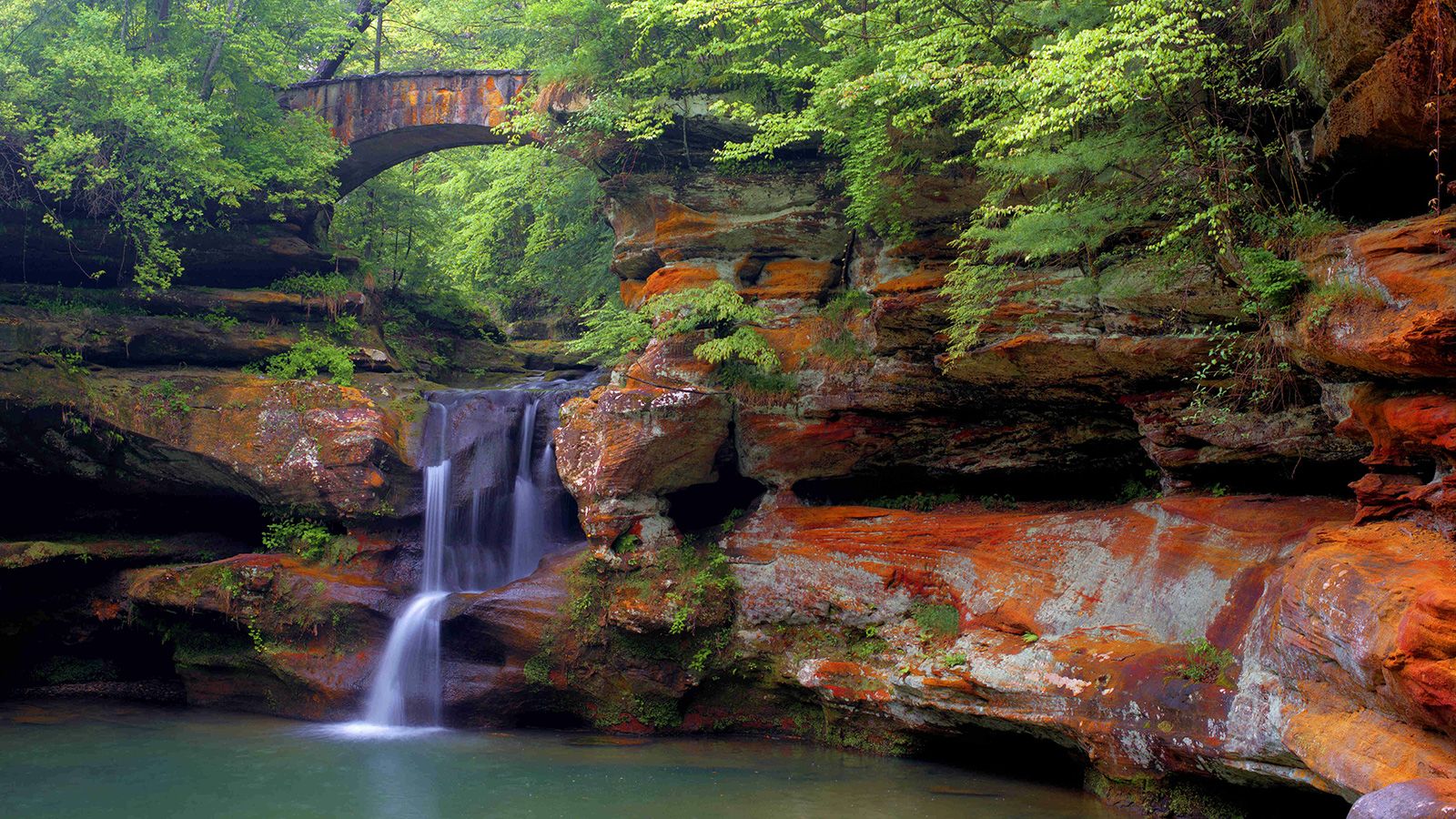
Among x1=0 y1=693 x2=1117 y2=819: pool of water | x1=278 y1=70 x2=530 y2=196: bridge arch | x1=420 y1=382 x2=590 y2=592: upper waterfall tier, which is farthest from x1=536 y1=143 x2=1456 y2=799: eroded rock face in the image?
x1=278 y1=70 x2=530 y2=196: bridge arch

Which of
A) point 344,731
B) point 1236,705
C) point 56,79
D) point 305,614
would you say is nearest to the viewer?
point 1236,705

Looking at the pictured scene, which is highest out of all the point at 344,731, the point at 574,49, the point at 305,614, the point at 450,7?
the point at 450,7

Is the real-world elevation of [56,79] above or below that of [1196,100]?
above

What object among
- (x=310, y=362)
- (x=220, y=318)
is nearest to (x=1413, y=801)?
(x=310, y=362)

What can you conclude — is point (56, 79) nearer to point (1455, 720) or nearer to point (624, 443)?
point (624, 443)

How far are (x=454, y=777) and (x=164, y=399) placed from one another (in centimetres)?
820

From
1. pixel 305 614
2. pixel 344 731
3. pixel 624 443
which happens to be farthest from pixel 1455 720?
pixel 305 614

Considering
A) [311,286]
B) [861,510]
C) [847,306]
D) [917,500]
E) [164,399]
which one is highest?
[311,286]

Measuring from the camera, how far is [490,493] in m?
15.6

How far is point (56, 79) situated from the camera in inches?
592

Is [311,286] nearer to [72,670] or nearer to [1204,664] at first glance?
[72,670]

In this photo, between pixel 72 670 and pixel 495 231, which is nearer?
pixel 72 670

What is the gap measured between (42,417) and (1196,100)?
15734 millimetres

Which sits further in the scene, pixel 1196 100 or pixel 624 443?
pixel 624 443
